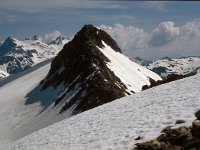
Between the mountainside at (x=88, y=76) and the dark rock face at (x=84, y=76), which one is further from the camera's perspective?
the mountainside at (x=88, y=76)

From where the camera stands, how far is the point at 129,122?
90.8 ft

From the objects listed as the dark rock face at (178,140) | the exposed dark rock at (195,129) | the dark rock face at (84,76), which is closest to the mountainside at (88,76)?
the dark rock face at (84,76)

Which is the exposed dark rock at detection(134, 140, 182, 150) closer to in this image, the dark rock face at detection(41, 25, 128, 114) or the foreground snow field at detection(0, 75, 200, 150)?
the foreground snow field at detection(0, 75, 200, 150)

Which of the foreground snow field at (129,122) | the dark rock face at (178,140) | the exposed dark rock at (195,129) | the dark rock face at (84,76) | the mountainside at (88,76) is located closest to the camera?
the dark rock face at (178,140)

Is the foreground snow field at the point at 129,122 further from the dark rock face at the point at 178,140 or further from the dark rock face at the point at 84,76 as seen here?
the dark rock face at the point at 84,76

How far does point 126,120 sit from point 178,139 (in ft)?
25.4

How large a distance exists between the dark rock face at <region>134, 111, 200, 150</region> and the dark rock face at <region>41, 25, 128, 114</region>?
49468 millimetres

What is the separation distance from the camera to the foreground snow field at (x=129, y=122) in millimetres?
24105

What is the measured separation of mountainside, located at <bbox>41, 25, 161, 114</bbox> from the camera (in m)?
76.8

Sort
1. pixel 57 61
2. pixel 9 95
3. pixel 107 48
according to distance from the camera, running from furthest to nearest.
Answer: pixel 107 48, pixel 57 61, pixel 9 95

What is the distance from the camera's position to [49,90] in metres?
102

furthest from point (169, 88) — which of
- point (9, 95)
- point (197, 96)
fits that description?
point (9, 95)

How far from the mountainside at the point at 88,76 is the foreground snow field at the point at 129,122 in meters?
36.8

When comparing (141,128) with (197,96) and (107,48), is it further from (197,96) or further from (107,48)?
(107,48)
